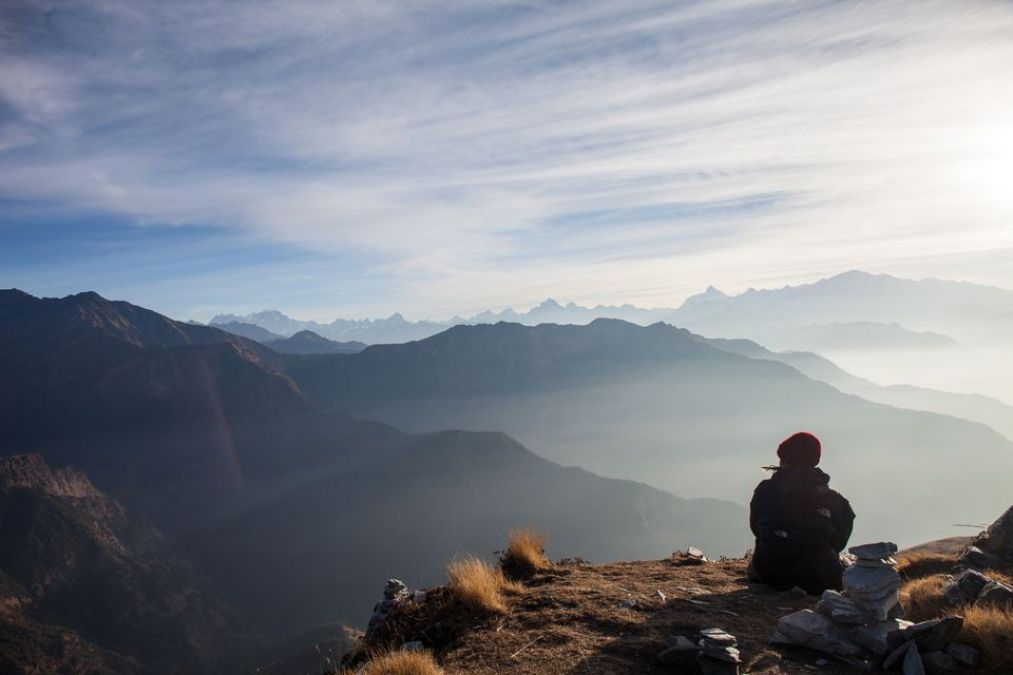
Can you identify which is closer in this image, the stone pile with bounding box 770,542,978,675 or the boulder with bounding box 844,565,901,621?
the stone pile with bounding box 770,542,978,675

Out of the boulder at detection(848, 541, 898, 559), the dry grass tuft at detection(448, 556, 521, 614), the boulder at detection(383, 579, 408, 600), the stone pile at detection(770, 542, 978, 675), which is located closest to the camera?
the stone pile at detection(770, 542, 978, 675)

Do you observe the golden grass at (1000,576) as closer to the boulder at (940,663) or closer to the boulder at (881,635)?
the boulder at (881,635)

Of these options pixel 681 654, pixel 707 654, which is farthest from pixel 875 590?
pixel 681 654

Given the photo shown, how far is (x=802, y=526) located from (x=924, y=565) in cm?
369

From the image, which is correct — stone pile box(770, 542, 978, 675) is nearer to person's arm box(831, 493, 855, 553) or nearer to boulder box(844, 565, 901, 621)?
boulder box(844, 565, 901, 621)

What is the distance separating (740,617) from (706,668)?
260 centimetres

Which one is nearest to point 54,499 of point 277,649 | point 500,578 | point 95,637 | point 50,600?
point 50,600

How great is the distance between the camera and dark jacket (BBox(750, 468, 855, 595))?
8.65 metres

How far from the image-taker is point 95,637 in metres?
145

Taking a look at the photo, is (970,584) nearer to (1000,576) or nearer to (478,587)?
(1000,576)

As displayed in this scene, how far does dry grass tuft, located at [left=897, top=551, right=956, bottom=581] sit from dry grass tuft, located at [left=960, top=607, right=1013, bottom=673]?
4.65 metres

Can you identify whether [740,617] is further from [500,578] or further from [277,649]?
[277,649]

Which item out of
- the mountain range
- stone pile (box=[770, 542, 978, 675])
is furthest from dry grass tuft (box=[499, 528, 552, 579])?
the mountain range

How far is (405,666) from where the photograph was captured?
19.9 feet
